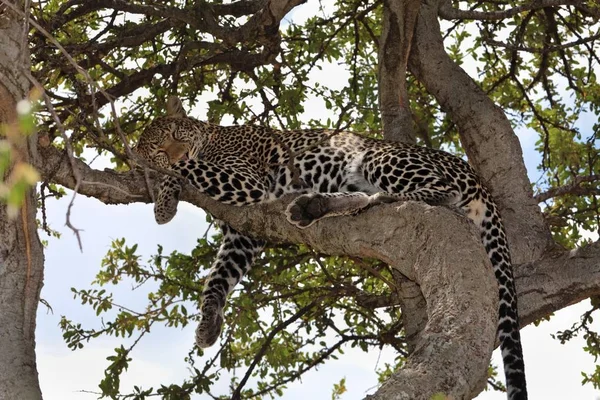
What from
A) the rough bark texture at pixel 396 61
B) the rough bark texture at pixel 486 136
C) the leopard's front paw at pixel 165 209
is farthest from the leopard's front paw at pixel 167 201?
the rough bark texture at pixel 486 136

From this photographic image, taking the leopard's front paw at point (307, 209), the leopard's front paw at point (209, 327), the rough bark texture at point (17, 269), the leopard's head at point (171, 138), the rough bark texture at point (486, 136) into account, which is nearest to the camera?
the rough bark texture at point (17, 269)

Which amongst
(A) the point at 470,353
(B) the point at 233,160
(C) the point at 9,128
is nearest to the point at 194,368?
(B) the point at 233,160

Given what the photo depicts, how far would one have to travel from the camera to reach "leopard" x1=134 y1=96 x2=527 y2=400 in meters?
6.17

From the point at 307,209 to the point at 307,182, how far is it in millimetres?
1597

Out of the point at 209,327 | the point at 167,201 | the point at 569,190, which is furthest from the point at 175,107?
the point at 569,190

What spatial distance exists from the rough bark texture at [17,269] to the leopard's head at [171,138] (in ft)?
12.2

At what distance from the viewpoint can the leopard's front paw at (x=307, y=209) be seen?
6145 mm

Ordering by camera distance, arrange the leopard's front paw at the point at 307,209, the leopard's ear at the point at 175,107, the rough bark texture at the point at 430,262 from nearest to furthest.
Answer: the rough bark texture at the point at 430,262
the leopard's front paw at the point at 307,209
the leopard's ear at the point at 175,107

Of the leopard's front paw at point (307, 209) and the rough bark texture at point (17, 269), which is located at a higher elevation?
the leopard's front paw at point (307, 209)

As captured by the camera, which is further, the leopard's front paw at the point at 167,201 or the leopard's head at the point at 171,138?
the leopard's head at the point at 171,138

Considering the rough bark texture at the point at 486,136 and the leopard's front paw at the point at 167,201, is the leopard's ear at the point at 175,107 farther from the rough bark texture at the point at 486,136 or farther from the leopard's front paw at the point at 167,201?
the rough bark texture at the point at 486,136

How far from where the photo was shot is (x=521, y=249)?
7.37 m

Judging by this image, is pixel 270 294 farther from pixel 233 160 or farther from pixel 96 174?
pixel 96 174

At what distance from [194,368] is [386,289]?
2.60 metres
